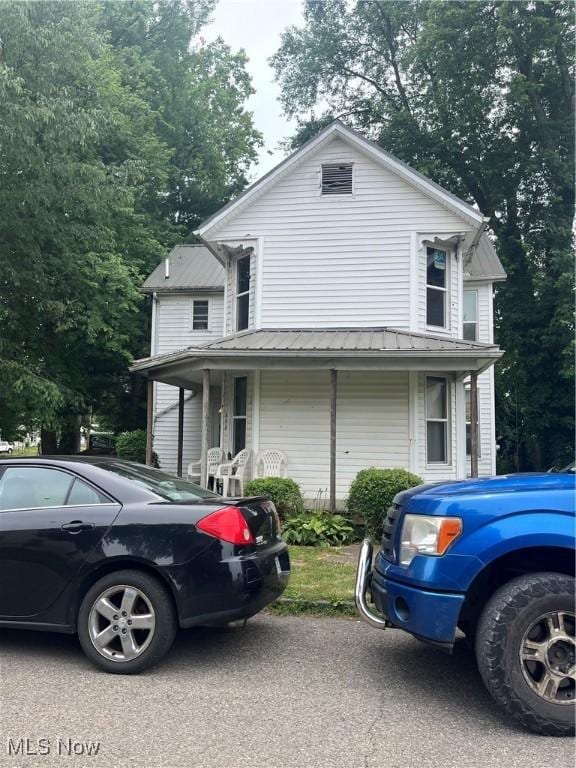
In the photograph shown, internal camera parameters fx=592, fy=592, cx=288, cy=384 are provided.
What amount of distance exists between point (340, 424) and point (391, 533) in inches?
318

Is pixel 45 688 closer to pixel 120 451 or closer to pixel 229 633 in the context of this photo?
pixel 229 633

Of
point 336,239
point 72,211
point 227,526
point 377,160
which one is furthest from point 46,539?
point 72,211

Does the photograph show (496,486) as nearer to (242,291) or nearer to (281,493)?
(281,493)

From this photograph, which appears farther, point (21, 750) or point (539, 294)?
point (539, 294)

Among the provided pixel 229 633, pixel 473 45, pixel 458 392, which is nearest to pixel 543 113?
pixel 473 45

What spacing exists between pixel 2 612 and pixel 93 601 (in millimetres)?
721

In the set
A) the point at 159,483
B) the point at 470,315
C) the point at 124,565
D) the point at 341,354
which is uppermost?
the point at 470,315

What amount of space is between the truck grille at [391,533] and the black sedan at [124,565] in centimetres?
92

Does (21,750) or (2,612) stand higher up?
(2,612)

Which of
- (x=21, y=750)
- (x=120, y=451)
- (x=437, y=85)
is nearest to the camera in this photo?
(x=21, y=750)

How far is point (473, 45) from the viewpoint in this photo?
24.5 meters

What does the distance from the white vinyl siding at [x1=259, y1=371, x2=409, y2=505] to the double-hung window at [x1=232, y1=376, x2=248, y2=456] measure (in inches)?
30.8

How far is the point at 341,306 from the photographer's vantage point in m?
12.8

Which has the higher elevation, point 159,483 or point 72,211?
point 72,211
